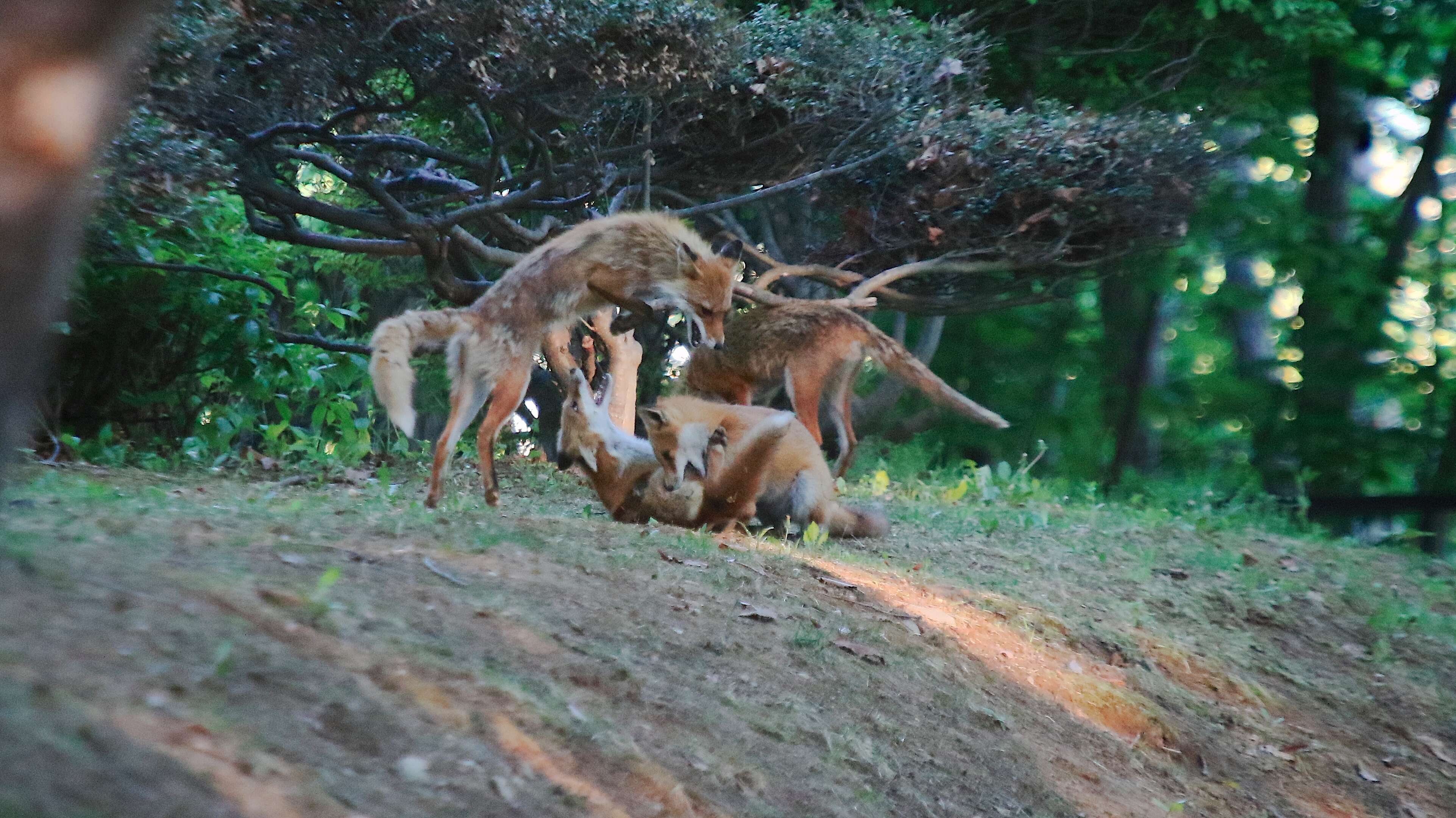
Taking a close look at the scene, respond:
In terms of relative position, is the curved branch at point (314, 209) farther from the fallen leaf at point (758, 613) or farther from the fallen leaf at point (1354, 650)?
the fallen leaf at point (1354, 650)

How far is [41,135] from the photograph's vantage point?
69.0 inches

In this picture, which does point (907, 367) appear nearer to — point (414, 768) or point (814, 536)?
point (814, 536)

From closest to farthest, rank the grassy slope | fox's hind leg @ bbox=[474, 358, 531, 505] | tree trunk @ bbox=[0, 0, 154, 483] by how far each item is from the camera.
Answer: tree trunk @ bbox=[0, 0, 154, 483] → the grassy slope → fox's hind leg @ bbox=[474, 358, 531, 505]

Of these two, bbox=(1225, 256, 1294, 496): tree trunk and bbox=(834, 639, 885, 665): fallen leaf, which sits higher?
bbox=(1225, 256, 1294, 496): tree trunk

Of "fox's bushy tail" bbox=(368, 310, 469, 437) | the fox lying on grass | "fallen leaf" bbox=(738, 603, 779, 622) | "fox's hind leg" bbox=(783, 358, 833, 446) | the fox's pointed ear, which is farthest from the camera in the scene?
"fox's hind leg" bbox=(783, 358, 833, 446)

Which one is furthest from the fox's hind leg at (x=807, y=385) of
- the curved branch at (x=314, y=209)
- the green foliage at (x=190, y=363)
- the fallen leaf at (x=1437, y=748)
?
the fallen leaf at (x=1437, y=748)

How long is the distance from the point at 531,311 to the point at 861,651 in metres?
2.98

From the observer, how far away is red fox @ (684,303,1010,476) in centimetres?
1012

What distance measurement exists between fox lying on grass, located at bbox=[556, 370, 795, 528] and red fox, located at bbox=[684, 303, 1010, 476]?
3.00 m

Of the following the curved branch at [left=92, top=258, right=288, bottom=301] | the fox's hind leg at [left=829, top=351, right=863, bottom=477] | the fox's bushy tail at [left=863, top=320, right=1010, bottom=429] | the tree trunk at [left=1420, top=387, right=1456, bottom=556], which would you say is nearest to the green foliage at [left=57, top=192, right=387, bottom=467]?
the curved branch at [left=92, top=258, right=288, bottom=301]

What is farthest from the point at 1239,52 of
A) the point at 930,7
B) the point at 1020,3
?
the point at 930,7

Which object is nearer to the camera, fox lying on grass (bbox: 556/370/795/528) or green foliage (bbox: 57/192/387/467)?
fox lying on grass (bbox: 556/370/795/528)

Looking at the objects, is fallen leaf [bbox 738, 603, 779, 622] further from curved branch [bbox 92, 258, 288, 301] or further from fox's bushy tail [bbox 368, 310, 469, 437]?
curved branch [bbox 92, 258, 288, 301]

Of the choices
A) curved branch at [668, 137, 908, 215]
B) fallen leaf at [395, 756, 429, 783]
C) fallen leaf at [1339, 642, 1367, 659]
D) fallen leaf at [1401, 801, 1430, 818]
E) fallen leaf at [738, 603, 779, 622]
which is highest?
curved branch at [668, 137, 908, 215]
